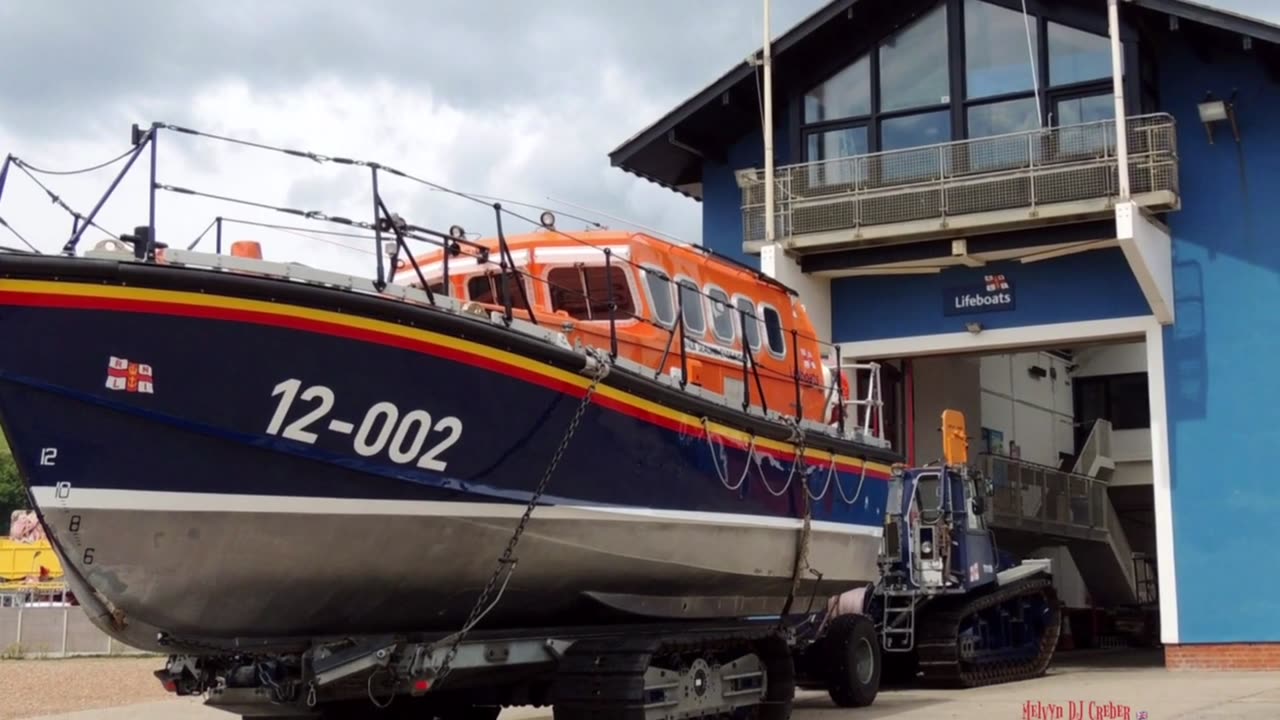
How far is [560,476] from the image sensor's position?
29.1ft

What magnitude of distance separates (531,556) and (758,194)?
42.7 ft

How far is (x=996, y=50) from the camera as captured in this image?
66.1 ft

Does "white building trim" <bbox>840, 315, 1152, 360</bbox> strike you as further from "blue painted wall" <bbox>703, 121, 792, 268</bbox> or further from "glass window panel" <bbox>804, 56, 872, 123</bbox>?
"glass window panel" <bbox>804, 56, 872, 123</bbox>

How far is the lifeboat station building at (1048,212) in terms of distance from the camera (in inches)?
722

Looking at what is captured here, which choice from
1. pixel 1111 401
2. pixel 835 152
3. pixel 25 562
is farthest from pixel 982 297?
pixel 25 562

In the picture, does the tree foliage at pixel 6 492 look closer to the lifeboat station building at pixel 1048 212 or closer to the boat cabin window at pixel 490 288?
the lifeboat station building at pixel 1048 212

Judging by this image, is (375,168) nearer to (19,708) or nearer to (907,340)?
(19,708)

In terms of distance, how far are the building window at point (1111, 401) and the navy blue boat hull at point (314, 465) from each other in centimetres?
2311

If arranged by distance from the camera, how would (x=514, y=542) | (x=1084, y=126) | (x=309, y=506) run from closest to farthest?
(x=309, y=506) < (x=514, y=542) < (x=1084, y=126)

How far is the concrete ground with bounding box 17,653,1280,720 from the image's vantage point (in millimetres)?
12711

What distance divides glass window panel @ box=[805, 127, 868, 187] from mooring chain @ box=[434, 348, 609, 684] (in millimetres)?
12051

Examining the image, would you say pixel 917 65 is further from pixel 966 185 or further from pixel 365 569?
pixel 365 569

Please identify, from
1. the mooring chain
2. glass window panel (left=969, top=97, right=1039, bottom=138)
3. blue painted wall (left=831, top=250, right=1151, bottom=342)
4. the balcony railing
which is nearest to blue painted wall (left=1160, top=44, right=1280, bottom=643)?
the balcony railing

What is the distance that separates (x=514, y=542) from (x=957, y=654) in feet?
30.8
